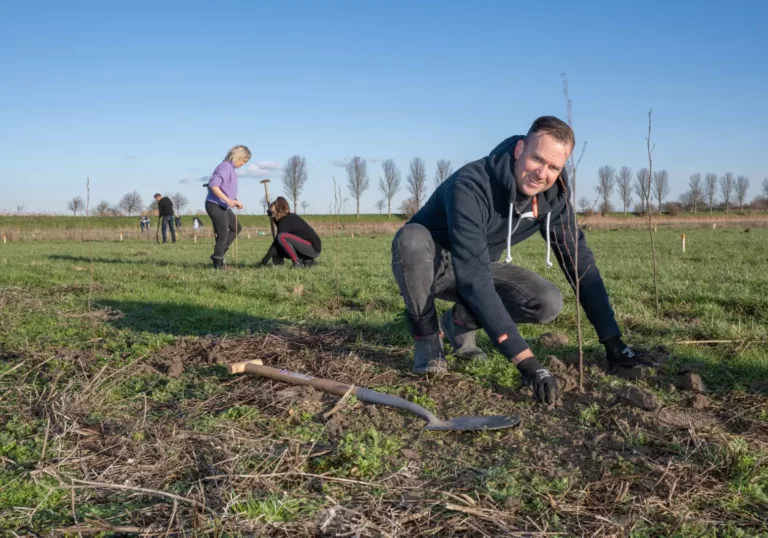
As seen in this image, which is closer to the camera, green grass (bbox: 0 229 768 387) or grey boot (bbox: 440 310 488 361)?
grey boot (bbox: 440 310 488 361)

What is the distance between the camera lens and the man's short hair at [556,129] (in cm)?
311

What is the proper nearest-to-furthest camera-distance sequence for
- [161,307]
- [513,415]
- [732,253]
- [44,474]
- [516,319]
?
[44,474], [513,415], [516,319], [161,307], [732,253]

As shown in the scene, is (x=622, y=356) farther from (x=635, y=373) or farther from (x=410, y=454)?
(x=410, y=454)

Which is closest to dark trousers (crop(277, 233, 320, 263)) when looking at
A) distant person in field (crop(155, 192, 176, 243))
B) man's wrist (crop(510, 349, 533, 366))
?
man's wrist (crop(510, 349, 533, 366))

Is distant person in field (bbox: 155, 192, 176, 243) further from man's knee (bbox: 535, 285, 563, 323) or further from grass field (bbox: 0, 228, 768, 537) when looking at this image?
man's knee (bbox: 535, 285, 563, 323)

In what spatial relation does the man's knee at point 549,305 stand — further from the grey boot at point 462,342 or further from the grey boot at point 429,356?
the grey boot at point 429,356

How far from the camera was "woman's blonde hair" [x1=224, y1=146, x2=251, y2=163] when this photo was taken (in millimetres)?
9484

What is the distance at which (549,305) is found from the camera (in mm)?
3820

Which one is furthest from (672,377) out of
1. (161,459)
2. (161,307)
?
(161,307)

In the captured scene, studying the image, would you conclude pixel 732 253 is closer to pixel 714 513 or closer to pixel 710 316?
pixel 710 316

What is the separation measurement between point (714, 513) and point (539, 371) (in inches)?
41.3

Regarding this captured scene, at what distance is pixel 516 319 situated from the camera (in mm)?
4000

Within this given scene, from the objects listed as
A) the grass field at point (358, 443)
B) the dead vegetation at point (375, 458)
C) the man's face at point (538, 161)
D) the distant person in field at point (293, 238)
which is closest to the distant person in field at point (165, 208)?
the distant person in field at point (293, 238)

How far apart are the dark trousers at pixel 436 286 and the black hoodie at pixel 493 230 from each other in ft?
0.51
